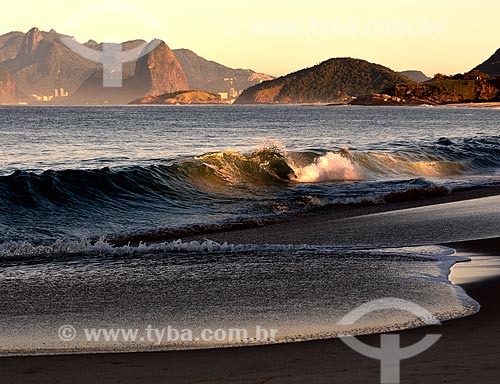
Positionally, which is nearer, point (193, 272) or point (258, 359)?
point (258, 359)

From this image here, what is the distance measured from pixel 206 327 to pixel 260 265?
3207 mm

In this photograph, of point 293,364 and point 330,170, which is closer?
point 293,364

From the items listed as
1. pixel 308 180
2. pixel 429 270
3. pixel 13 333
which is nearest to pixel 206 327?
pixel 13 333

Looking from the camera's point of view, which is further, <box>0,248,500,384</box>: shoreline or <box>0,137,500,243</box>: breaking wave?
<box>0,137,500,243</box>: breaking wave

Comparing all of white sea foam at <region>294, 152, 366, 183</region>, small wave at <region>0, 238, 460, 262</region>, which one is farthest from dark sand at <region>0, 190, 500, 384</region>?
white sea foam at <region>294, 152, 366, 183</region>

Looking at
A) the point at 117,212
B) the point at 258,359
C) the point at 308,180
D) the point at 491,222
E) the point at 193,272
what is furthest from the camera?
the point at 308,180

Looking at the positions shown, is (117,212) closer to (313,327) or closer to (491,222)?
(491,222)

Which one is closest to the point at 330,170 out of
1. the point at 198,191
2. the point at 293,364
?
the point at 198,191

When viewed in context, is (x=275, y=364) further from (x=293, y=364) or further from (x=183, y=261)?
(x=183, y=261)

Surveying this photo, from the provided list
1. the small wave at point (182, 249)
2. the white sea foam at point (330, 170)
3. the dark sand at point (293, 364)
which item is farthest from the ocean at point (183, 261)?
the white sea foam at point (330, 170)

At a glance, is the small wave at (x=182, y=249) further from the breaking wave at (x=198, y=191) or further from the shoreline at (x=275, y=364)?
the shoreline at (x=275, y=364)

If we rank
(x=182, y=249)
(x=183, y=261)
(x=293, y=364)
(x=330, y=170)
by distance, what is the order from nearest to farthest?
(x=293, y=364) < (x=183, y=261) < (x=182, y=249) < (x=330, y=170)

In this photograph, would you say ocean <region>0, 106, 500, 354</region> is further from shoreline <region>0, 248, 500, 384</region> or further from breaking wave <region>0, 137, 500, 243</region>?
shoreline <region>0, 248, 500, 384</region>

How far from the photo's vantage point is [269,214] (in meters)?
17.0
